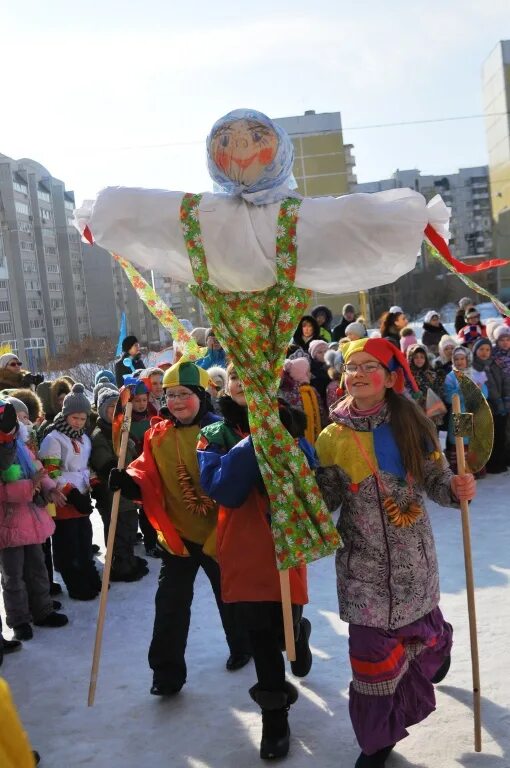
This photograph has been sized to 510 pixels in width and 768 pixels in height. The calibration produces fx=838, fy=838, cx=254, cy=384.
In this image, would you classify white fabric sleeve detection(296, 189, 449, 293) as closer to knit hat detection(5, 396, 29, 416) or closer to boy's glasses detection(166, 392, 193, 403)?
boy's glasses detection(166, 392, 193, 403)

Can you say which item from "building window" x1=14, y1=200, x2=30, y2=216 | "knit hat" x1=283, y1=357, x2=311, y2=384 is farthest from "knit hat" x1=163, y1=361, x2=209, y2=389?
"building window" x1=14, y1=200, x2=30, y2=216

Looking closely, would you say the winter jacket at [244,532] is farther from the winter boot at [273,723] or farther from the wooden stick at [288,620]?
the winter boot at [273,723]

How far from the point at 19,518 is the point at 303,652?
7.51 feet

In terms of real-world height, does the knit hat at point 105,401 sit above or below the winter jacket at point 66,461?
above

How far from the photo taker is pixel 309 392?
8.88 m

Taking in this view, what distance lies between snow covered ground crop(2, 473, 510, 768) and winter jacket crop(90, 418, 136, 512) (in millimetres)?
984

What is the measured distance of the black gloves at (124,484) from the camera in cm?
418

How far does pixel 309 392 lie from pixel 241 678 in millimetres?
4603

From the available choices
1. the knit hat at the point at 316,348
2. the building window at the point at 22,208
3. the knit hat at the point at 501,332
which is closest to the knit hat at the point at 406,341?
the knit hat at the point at 501,332

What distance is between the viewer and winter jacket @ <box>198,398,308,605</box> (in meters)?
3.57

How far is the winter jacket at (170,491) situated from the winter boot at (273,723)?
86 centimetres

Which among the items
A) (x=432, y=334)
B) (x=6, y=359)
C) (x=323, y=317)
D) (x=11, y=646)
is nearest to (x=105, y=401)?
(x=11, y=646)

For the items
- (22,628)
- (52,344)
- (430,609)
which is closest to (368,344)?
(430,609)

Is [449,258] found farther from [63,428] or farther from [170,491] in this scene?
[63,428]
